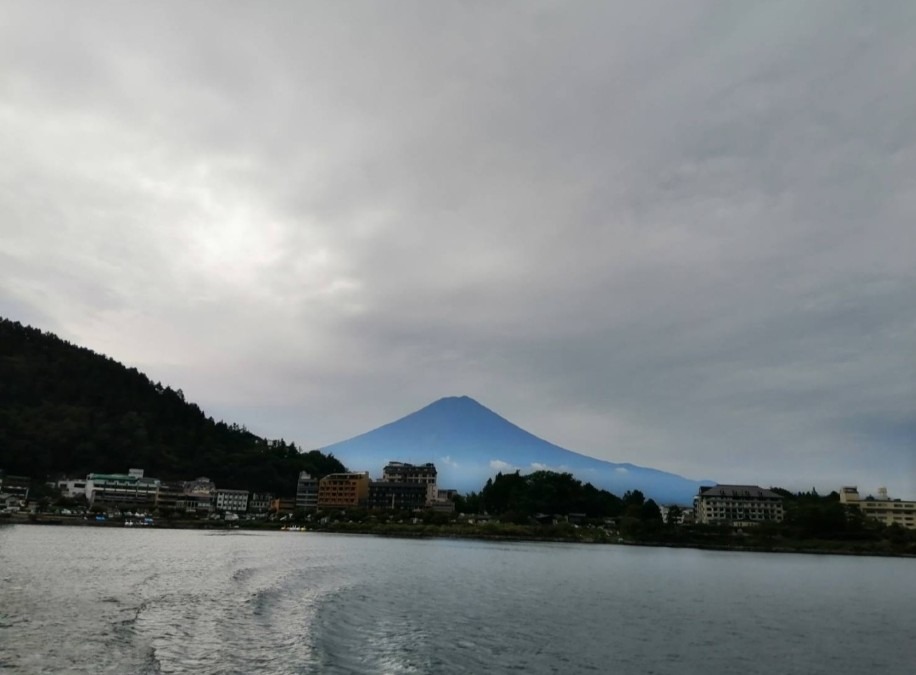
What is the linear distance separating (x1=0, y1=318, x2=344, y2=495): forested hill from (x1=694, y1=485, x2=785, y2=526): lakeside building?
10944 centimetres

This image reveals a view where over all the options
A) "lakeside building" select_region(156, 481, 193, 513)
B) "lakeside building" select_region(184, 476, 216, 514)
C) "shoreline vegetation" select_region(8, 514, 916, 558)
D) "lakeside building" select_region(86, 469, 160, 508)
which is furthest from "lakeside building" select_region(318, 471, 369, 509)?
"lakeside building" select_region(86, 469, 160, 508)

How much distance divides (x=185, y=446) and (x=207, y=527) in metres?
79.2

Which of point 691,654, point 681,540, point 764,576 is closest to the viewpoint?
point 691,654

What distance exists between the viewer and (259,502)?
16925 centimetres

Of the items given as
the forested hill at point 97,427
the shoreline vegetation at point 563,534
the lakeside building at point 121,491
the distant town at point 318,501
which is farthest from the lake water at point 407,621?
the forested hill at point 97,427

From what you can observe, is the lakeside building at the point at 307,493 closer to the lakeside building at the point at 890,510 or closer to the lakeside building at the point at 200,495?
the lakeside building at the point at 200,495

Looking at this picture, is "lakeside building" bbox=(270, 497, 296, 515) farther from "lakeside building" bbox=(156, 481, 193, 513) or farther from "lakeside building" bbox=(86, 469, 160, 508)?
"lakeside building" bbox=(86, 469, 160, 508)

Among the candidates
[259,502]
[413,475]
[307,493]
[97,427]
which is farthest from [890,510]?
[97,427]

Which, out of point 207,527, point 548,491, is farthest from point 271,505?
point 548,491

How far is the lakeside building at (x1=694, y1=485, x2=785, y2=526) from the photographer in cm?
14062

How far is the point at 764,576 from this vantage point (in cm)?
5600

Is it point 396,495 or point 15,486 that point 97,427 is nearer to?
point 15,486

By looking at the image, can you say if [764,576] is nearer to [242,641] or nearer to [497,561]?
[497,561]

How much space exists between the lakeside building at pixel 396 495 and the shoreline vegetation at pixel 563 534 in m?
38.0
